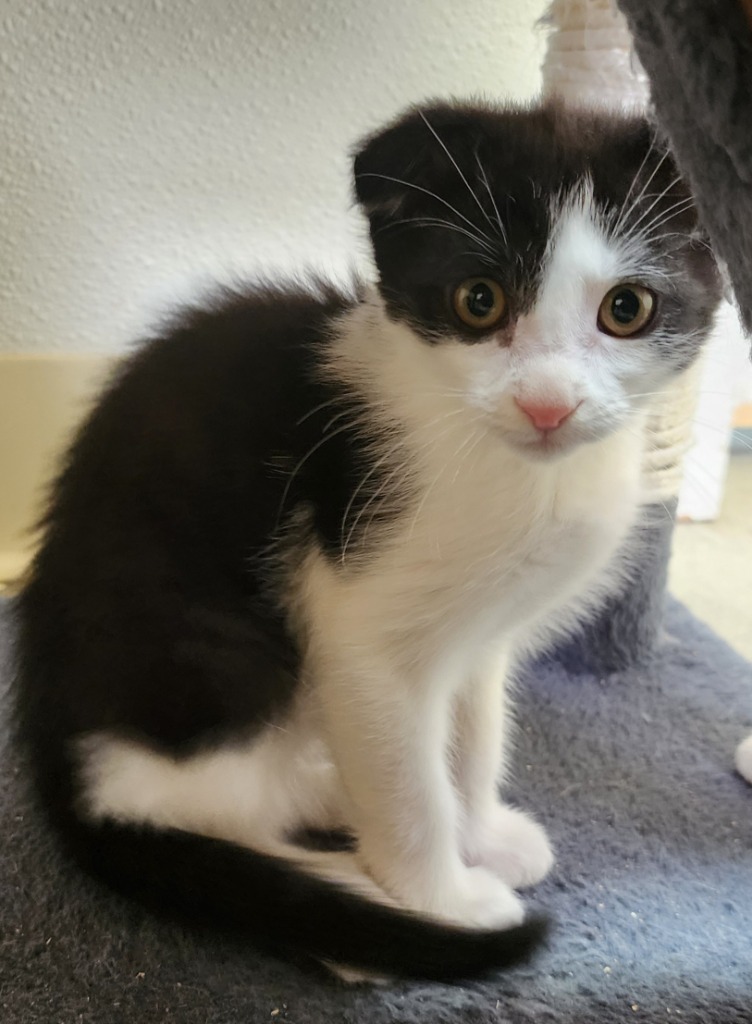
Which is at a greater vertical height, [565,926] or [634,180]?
[634,180]

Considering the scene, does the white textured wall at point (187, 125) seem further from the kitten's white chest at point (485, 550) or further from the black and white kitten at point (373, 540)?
the kitten's white chest at point (485, 550)

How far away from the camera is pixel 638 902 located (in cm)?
88

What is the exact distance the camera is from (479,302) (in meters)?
0.66

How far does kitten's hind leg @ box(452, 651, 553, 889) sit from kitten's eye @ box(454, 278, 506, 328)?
38cm

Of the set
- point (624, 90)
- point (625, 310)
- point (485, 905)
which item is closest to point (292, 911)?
point (485, 905)

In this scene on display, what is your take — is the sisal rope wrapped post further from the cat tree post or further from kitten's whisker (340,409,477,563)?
kitten's whisker (340,409,477,563)

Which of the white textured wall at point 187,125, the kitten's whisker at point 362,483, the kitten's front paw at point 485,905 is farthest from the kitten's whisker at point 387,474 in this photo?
the white textured wall at point 187,125

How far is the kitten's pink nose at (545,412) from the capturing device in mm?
595

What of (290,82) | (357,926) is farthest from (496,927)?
(290,82)

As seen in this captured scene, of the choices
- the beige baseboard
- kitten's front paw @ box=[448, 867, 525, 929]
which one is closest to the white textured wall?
the beige baseboard

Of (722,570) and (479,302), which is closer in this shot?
(479,302)

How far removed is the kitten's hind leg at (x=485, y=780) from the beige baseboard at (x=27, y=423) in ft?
2.96

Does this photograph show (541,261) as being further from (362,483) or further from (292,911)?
(292,911)

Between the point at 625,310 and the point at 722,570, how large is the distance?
118 centimetres
